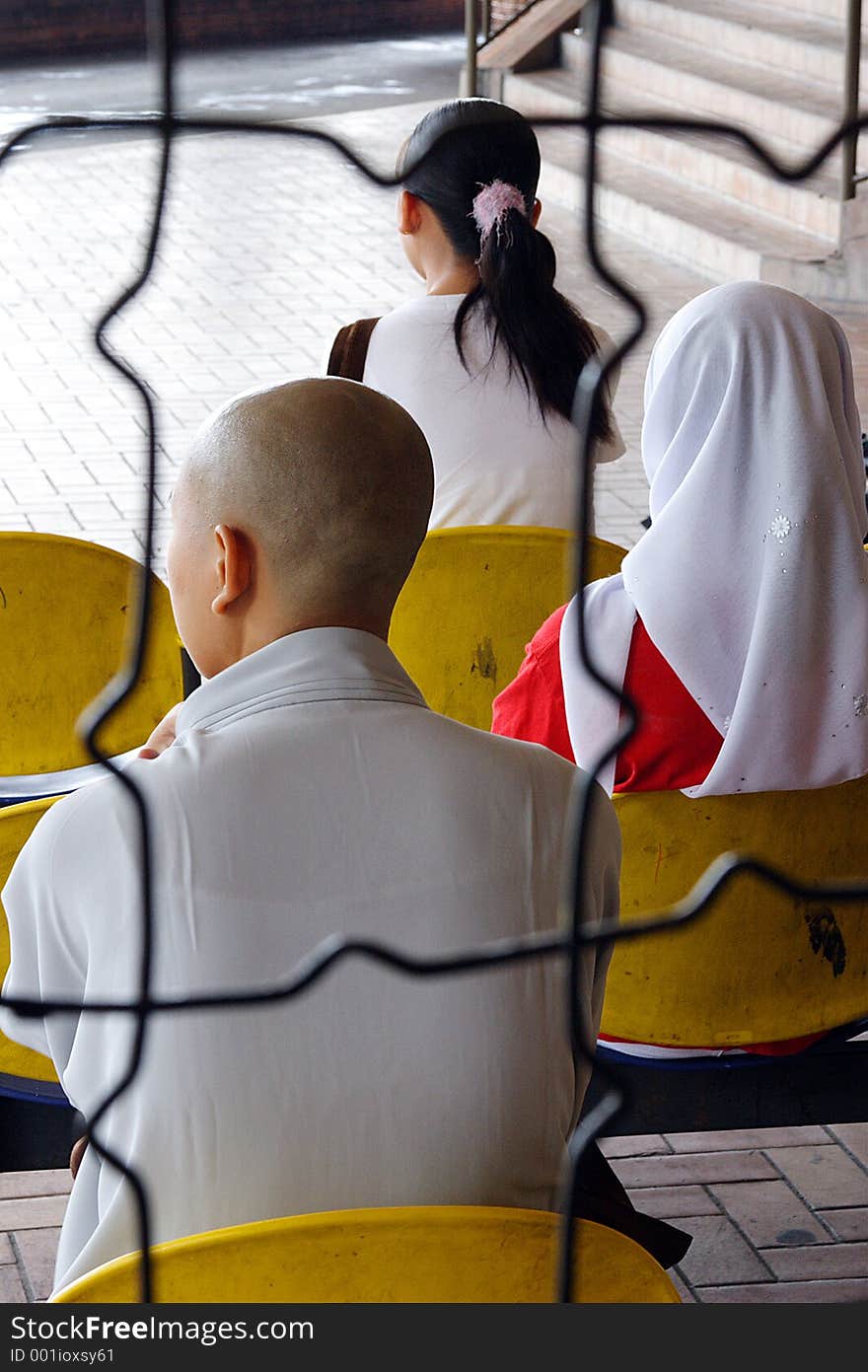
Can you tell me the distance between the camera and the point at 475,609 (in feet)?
7.54

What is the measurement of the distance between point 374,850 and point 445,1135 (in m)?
0.21

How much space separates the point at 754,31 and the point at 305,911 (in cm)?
882

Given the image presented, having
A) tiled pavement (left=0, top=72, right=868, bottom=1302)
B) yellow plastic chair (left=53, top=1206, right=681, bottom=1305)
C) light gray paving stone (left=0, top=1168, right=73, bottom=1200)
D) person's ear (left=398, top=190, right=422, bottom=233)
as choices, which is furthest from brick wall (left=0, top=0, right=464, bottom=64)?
yellow plastic chair (left=53, top=1206, right=681, bottom=1305)

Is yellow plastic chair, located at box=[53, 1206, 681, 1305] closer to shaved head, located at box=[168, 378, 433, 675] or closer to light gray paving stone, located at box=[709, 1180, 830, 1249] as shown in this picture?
shaved head, located at box=[168, 378, 433, 675]

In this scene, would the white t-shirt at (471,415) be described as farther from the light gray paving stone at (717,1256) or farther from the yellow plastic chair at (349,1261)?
the yellow plastic chair at (349,1261)

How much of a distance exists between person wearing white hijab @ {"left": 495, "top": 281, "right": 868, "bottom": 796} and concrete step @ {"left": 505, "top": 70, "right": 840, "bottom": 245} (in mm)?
5092

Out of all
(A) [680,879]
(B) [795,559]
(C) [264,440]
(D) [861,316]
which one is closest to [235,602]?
(C) [264,440]

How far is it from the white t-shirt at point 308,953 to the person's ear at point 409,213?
1.47 meters

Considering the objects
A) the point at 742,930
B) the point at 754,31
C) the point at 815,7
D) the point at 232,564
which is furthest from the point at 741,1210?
the point at 815,7

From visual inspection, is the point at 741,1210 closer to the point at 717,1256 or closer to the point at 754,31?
the point at 717,1256

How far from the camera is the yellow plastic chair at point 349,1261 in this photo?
3.43ft

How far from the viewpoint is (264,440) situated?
53.1 inches

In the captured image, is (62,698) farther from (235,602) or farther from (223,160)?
(223,160)

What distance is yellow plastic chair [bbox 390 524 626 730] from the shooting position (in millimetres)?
2283
